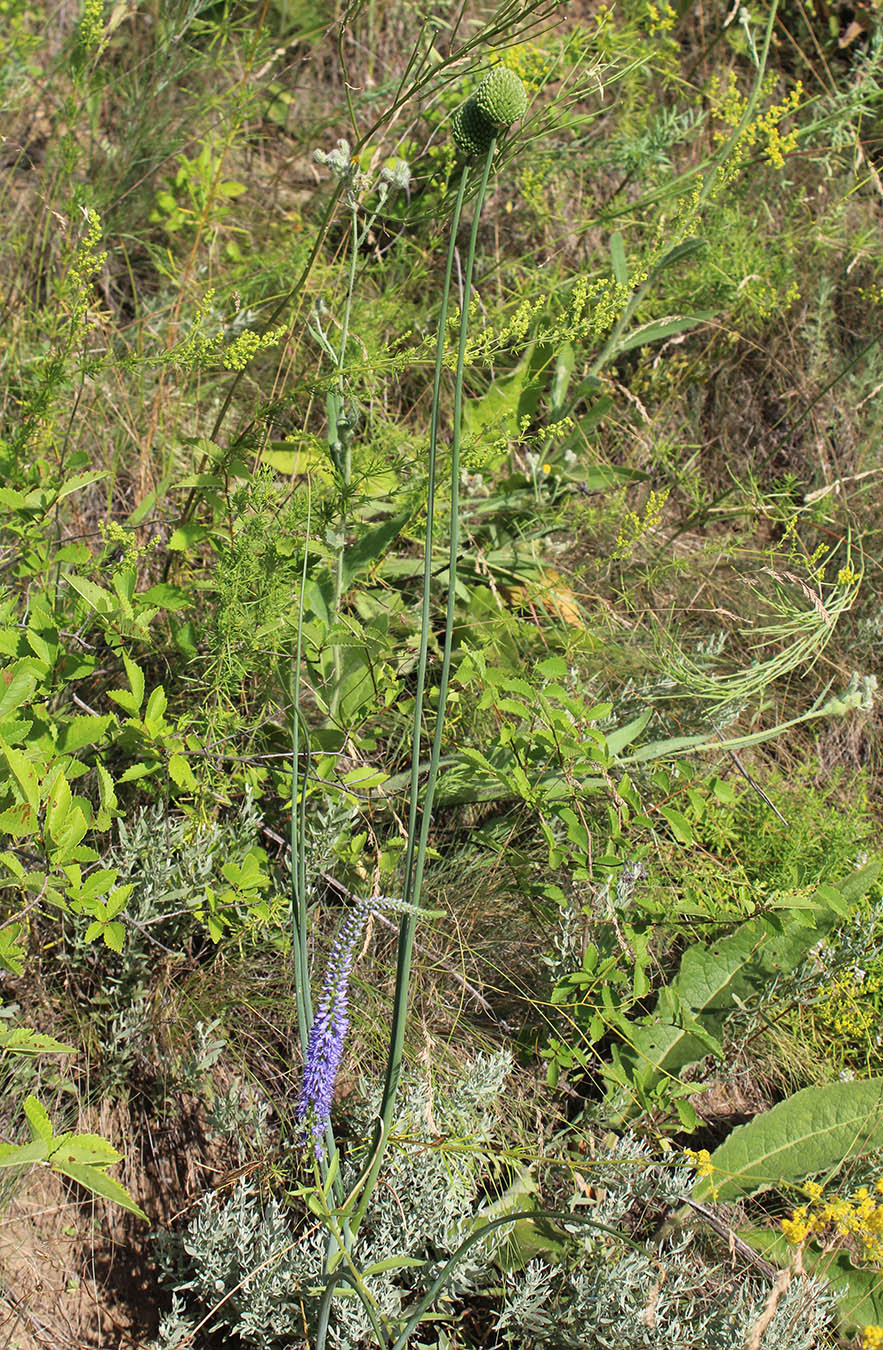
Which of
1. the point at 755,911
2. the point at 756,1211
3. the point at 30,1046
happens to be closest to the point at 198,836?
the point at 30,1046

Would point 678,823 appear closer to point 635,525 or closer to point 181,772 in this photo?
point 635,525

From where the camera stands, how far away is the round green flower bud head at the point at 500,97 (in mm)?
1314

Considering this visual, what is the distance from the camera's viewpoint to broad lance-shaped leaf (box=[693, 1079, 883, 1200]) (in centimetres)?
178

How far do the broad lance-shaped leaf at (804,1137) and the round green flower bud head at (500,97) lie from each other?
1.62 m

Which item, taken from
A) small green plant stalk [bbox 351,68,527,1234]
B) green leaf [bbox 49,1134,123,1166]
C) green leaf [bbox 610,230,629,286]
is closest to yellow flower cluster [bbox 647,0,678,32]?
green leaf [bbox 610,230,629,286]

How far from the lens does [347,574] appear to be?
1.85 meters

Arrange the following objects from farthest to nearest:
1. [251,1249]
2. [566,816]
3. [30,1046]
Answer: [566,816] < [251,1249] < [30,1046]

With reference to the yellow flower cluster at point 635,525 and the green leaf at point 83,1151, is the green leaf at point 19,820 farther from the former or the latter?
the yellow flower cluster at point 635,525

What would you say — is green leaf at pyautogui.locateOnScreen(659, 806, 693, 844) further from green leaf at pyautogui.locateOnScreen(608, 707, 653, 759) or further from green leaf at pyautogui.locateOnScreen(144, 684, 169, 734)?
green leaf at pyautogui.locateOnScreen(144, 684, 169, 734)

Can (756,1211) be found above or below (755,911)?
below

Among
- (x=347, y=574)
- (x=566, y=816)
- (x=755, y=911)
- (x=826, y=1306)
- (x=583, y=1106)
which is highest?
(x=347, y=574)

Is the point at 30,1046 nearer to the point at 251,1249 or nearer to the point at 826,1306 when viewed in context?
the point at 251,1249

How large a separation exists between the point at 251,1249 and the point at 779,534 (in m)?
2.09

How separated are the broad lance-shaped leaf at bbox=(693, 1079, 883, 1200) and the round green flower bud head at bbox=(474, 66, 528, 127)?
1.62m
